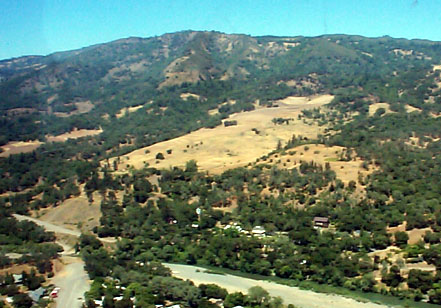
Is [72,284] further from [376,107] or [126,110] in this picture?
[126,110]

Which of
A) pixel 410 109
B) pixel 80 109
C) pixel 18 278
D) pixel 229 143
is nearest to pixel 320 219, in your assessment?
pixel 18 278

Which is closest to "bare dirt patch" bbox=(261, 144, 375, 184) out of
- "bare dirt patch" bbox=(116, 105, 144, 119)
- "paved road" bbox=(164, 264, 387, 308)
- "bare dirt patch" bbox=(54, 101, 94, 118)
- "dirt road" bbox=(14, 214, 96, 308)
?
"paved road" bbox=(164, 264, 387, 308)

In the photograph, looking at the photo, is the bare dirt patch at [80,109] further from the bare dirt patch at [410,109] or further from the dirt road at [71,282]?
the dirt road at [71,282]

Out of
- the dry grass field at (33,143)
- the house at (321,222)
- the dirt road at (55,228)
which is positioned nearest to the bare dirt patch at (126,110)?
the dry grass field at (33,143)

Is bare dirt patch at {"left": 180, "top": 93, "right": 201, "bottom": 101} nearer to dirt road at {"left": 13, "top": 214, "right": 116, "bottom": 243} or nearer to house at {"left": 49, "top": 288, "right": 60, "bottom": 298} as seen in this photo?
dirt road at {"left": 13, "top": 214, "right": 116, "bottom": 243}

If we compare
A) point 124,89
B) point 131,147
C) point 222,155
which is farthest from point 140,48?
point 222,155
